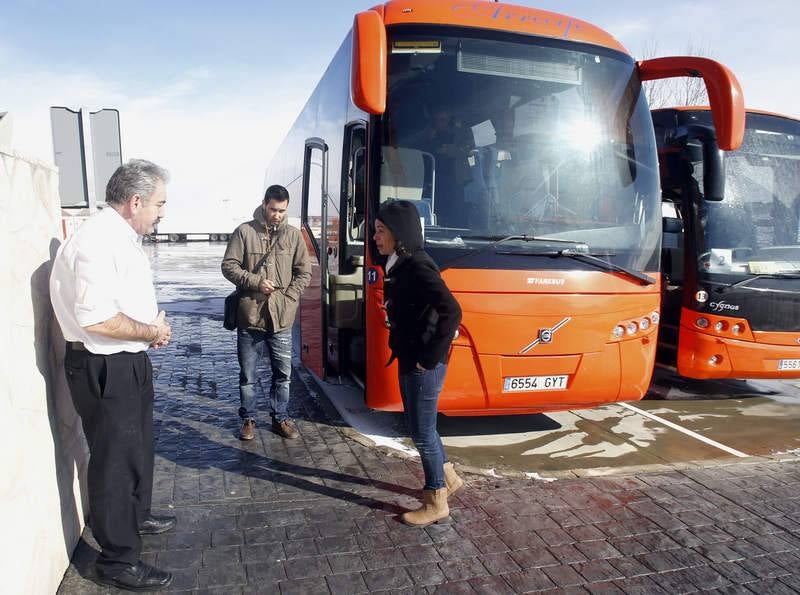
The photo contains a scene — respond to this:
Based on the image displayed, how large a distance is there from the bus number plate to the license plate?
9.47 ft

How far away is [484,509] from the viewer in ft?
13.1

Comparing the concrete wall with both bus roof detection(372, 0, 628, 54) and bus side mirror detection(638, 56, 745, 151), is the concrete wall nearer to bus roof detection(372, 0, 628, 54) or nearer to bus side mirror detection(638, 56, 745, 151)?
bus roof detection(372, 0, 628, 54)

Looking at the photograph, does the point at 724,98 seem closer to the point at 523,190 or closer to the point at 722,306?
the point at 523,190

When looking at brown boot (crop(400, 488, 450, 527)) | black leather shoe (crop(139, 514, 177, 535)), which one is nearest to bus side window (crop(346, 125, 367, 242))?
brown boot (crop(400, 488, 450, 527))

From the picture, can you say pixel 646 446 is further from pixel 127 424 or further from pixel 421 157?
pixel 127 424

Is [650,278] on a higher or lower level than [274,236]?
lower

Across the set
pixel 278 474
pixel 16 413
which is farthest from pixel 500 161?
pixel 16 413

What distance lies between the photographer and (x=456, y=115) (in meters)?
4.82

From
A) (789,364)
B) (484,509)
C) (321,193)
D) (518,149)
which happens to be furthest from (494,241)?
(789,364)

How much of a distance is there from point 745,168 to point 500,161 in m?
3.41

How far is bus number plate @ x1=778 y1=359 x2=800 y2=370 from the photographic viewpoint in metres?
6.21

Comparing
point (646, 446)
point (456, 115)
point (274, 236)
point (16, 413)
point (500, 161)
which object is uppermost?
point (456, 115)

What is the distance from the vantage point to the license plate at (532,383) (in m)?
4.72

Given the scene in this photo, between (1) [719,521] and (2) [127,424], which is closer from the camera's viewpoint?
(2) [127,424]
